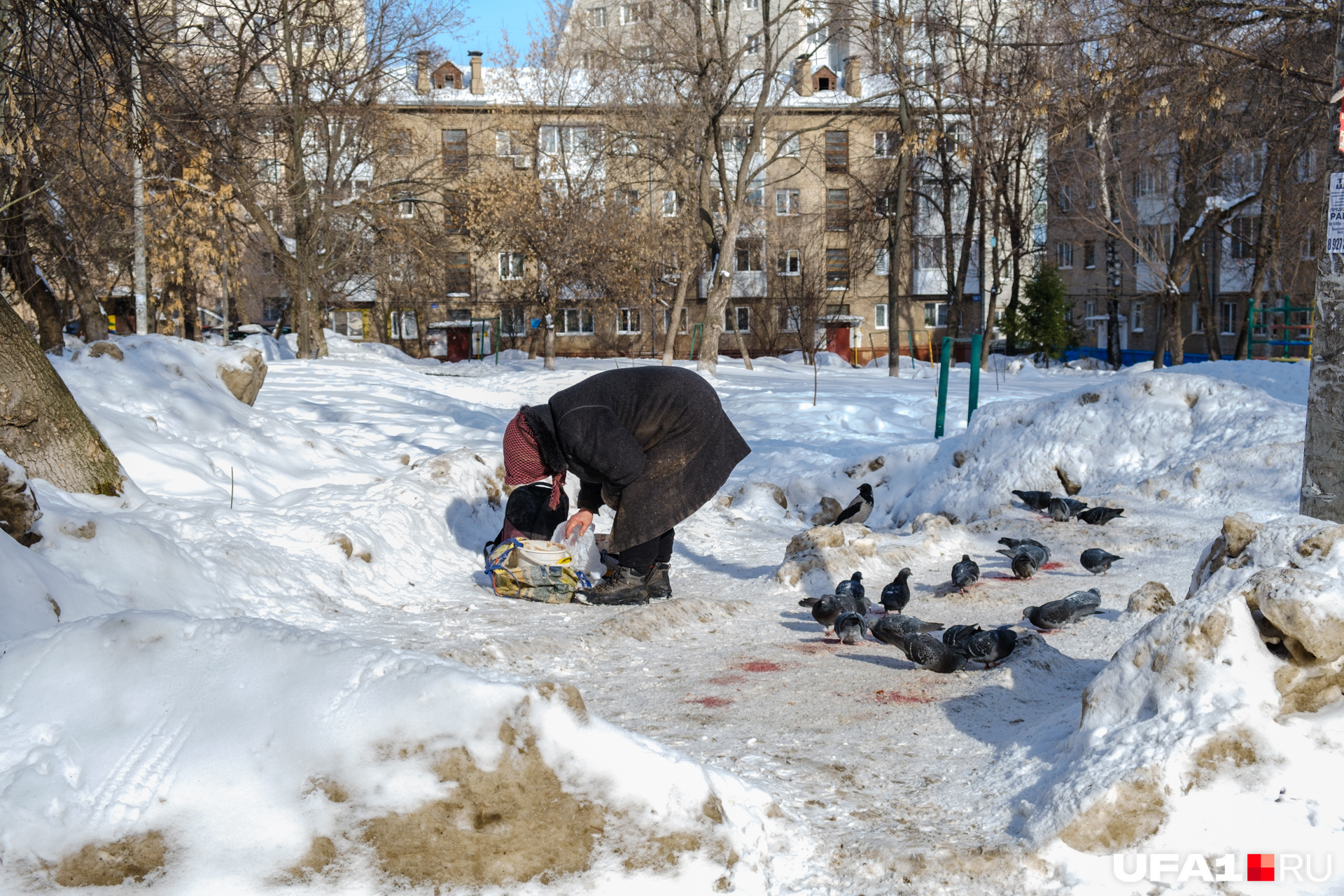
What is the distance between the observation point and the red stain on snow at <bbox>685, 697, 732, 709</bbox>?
3.79m

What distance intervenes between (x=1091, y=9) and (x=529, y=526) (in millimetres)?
6985

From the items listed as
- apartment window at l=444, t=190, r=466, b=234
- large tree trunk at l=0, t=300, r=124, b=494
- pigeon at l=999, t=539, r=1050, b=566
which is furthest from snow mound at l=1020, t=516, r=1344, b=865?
apartment window at l=444, t=190, r=466, b=234

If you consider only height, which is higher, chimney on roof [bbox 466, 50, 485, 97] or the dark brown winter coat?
chimney on roof [bbox 466, 50, 485, 97]

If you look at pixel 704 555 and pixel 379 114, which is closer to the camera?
pixel 704 555

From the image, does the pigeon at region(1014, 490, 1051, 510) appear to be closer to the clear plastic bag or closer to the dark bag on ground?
the clear plastic bag

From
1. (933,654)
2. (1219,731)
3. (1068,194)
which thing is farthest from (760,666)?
(1068,194)

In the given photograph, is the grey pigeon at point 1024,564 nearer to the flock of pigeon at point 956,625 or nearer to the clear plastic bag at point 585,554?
the flock of pigeon at point 956,625

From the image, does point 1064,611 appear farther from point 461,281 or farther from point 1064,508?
point 461,281

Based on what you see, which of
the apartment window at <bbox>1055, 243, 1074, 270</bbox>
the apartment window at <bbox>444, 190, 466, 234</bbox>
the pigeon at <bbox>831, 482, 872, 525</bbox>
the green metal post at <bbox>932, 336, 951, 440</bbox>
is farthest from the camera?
the apartment window at <bbox>1055, 243, 1074, 270</bbox>

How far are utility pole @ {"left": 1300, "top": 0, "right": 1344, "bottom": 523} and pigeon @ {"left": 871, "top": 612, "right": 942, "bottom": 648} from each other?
232 centimetres

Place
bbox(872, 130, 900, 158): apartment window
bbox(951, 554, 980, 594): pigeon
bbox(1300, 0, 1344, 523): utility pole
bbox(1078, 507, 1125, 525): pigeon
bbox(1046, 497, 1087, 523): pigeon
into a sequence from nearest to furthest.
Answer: bbox(1300, 0, 1344, 523): utility pole < bbox(951, 554, 980, 594): pigeon < bbox(1078, 507, 1125, 525): pigeon < bbox(1046, 497, 1087, 523): pigeon < bbox(872, 130, 900, 158): apartment window

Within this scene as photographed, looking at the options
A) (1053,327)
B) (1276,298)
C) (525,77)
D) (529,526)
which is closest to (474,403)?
(529,526)

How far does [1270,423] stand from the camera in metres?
7.70

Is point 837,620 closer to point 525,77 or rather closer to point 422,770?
point 422,770
